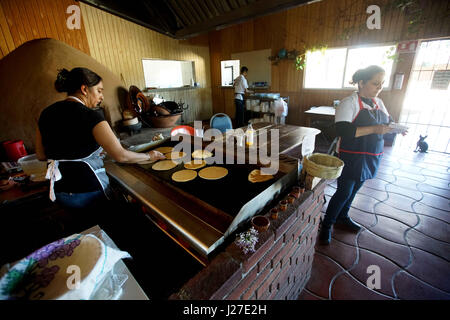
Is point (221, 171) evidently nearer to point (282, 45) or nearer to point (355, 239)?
point (355, 239)

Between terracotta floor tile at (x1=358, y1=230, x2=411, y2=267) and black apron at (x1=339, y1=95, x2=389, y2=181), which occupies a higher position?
black apron at (x1=339, y1=95, x2=389, y2=181)

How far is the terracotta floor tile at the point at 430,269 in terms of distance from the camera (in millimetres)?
1783

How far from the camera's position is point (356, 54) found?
554 cm

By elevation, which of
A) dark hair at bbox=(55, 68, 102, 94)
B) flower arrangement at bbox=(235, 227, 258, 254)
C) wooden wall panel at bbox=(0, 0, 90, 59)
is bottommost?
flower arrangement at bbox=(235, 227, 258, 254)

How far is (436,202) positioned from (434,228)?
70 cm

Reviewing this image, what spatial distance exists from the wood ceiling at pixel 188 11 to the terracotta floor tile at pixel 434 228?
2872 millimetres

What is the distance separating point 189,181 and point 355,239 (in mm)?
2044

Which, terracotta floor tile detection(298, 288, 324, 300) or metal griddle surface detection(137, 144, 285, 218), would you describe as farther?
terracotta floor tile detection(298, 288, 324, 300)

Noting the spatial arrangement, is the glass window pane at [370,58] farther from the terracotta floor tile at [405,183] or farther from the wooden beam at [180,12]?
the wooden beam at [180,12]

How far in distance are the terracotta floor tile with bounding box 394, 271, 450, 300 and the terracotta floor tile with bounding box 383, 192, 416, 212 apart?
4.01ft

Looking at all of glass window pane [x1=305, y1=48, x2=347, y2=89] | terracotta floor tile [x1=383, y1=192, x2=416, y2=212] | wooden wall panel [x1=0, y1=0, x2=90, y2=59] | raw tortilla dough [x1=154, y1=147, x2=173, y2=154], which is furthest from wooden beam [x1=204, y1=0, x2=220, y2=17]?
glass window pane [x1=305, y1=48, x2=347, y2=89]

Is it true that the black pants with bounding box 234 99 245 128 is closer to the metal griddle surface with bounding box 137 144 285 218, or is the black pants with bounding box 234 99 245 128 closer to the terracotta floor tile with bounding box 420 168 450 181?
the terracotta floor tile with bounding box 420 168 450 181

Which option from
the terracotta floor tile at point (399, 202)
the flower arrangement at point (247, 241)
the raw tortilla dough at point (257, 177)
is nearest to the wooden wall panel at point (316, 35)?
the terracotta floor tile at point (399, 202)

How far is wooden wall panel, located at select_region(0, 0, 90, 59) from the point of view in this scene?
12.6 feet
